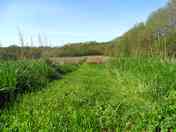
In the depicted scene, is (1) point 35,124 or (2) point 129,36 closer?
(1) point 35,124

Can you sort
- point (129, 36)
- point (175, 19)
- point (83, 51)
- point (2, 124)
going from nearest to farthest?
1. point (2, 124)
2. point (175, 19)
3. point (129, 36)
4. point (83, 51)

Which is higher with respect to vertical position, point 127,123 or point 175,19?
point 175,19

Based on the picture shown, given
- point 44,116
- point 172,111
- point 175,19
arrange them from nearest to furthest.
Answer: point 172,111 → point 44,116 → point 175,19

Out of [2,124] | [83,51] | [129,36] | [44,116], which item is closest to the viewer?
[2,124]

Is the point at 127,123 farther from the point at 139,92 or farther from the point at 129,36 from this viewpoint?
the point at 129,36

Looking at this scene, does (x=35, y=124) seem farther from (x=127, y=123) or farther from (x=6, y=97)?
(x=6, y=97)

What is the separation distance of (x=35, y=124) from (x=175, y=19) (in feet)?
55.7

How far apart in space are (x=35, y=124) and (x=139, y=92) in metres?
4.65

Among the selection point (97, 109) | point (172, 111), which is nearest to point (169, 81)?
point (97, 109)

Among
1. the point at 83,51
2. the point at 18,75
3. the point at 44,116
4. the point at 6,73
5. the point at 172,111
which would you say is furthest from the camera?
the point at 83,51

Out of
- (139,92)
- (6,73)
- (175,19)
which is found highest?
(175,19)

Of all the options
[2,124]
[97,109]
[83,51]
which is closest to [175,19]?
[97,109]

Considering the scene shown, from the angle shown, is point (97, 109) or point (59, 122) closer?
point (59, 122)

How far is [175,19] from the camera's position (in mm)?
20766
